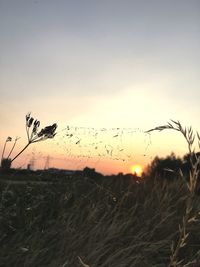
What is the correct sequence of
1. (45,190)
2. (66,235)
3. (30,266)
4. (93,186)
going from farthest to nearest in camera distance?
(93,186), (45,190), (66,235), (30,266)

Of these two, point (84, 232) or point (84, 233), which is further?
point (84, 232)

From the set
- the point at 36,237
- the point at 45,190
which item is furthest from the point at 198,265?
the point at 45,190

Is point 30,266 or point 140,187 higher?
point 140,187

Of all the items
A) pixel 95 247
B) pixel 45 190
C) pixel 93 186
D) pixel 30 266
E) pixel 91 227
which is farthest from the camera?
pixel 93 186

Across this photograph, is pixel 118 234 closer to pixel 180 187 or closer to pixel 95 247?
pixel 95 247

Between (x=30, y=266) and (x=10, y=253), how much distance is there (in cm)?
23

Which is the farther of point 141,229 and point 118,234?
point 141,229

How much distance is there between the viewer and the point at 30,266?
178 inches

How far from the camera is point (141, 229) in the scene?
5891mm

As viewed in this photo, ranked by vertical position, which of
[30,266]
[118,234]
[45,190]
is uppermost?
[45,190]

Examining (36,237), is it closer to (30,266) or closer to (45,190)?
(30,266)

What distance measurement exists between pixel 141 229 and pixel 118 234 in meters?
0.53

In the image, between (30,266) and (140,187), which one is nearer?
(30,266)

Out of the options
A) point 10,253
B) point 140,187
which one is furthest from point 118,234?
point 140,187
